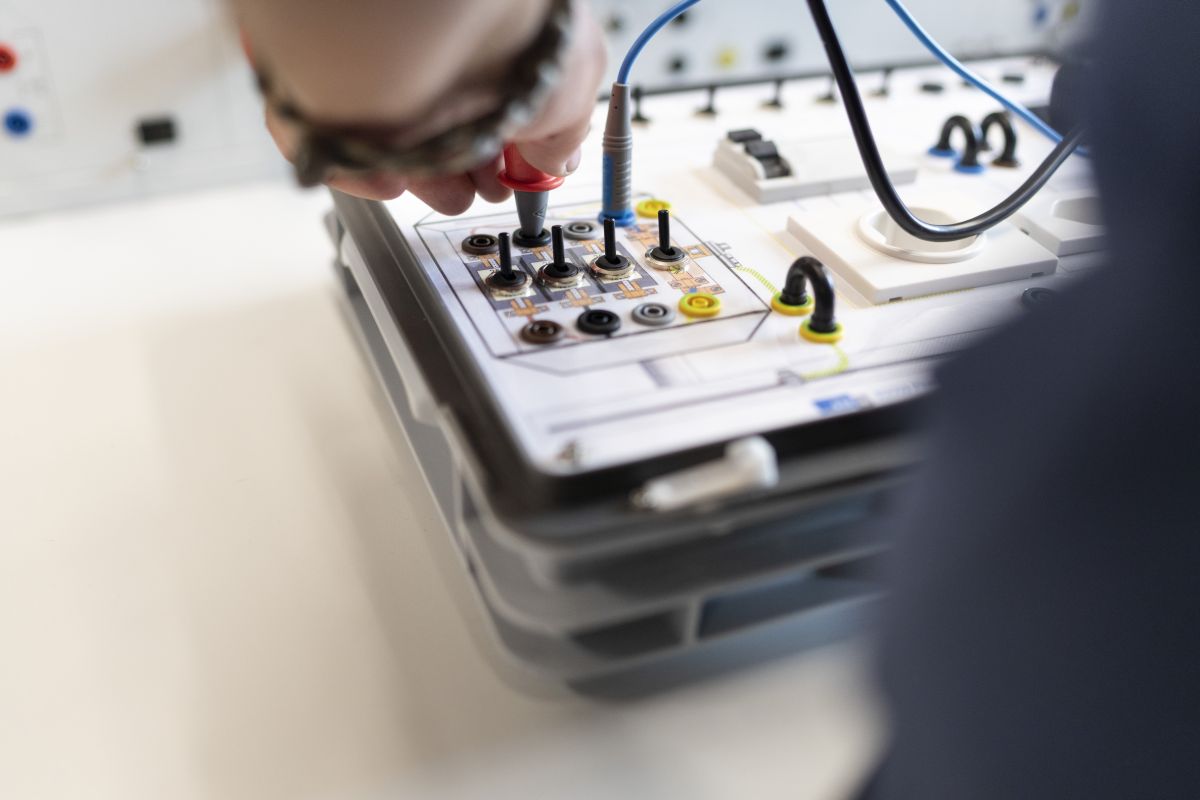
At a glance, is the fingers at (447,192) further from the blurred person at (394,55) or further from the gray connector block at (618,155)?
Result: the blurred person at (394,55)

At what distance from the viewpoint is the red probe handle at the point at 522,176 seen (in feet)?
2.12

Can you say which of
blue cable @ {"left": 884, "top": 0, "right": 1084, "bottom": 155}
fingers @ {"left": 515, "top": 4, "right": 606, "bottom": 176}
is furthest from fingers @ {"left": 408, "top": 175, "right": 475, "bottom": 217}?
blue cable @ {"left": 884, "top": 0, "right": 1084, "bottom": 155}

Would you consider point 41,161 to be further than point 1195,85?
Yes

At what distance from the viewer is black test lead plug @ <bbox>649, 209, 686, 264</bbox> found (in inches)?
26.9

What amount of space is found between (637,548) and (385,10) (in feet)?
0.87

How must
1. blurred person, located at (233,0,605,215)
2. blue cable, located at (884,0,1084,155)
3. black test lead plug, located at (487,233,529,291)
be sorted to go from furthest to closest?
1. blue cable, located at (884,0,1084,155)
2. black test lead plug, located at (487,233,529,291)
3. blurred person, located at (233,0,605,215)

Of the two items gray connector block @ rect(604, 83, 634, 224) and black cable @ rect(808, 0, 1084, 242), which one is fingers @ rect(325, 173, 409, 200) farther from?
black cable @ rect(808, 0, 1084, 242)

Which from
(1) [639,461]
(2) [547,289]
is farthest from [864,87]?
(1) [639,461]

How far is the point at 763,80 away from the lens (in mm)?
1059

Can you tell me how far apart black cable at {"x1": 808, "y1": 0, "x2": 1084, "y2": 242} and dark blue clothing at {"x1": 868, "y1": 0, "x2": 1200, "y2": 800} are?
0.39m

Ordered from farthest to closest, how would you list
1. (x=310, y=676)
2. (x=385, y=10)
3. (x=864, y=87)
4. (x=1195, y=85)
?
(x=864, y=87), (x=310, y=676), (x=385, y=10), (x=1195, y=85)

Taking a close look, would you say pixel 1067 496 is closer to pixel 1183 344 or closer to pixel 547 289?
pixel 1183 344

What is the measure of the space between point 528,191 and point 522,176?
0.02 metres

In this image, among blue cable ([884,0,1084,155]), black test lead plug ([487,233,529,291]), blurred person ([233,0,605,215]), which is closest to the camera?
blurred person ([233,0,605,215])
